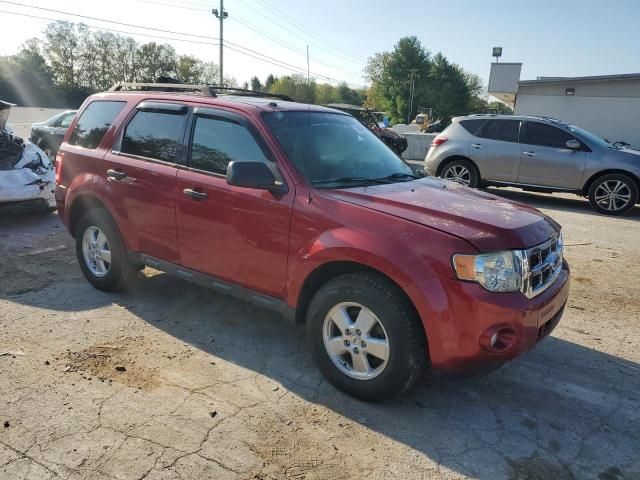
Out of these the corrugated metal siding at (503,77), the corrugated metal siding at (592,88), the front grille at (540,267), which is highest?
the corrugated metal siding at (503,77)

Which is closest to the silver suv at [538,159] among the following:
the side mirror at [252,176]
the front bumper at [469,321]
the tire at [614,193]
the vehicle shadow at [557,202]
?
the tire at [614,193]

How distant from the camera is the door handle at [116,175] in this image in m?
4.32

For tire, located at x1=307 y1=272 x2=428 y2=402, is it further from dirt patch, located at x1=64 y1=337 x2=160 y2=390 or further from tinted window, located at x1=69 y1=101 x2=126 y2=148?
tinted window, located at x1=69 y1=101 x2=126 y2=148

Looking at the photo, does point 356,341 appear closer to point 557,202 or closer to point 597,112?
point 557,202

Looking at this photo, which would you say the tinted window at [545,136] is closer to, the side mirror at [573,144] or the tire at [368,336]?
the side mirror at [573,144]

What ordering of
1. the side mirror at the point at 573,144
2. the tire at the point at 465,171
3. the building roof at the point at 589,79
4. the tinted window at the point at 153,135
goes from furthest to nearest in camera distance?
the building roof at the point at 589,79
the tire at the point at 465,171
the side mirror at the point at 573,144
the tinted window at the point at 153,135

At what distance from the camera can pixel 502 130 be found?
10633 mm

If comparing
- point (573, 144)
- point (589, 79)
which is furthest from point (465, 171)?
point (589, 79)

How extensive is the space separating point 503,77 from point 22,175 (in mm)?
30113

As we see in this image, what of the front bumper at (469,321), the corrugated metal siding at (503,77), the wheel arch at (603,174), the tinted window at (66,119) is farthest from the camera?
the corrugated metal siding at (503,77)

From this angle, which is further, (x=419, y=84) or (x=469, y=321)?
(x=419, y=84)

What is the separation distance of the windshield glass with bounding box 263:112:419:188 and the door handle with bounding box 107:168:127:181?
4.94ft

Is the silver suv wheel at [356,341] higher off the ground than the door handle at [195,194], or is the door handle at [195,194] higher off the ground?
the door handle at [195,194]

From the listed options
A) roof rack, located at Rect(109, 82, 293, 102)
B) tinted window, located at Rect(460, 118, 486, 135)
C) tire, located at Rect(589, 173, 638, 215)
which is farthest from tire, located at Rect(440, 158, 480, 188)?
roof rack, located at Rect(109, 82, 293, 102)
